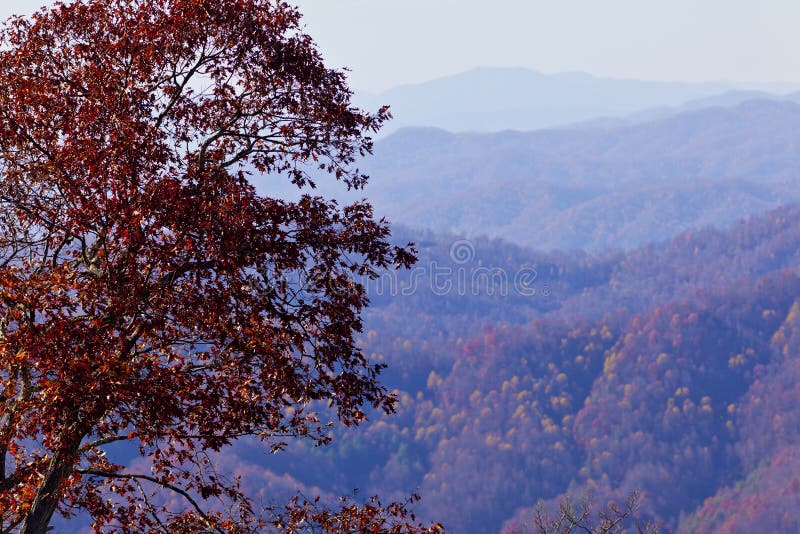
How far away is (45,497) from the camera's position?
8547 millimetres

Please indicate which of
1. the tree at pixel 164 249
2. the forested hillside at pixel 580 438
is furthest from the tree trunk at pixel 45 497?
the forested hillside at pixel 580 438

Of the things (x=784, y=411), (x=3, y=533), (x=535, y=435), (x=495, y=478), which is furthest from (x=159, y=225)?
(x=784, y=411)

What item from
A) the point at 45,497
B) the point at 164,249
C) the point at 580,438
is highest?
the point at 580,438

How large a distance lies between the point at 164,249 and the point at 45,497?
2.54 m

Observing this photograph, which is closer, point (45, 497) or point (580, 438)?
point (45, 497)

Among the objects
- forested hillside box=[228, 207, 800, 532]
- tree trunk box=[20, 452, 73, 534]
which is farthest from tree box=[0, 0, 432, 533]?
forested hillside box=[228, 207, 800, 532]

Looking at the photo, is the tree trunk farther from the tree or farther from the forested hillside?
the forested hillside

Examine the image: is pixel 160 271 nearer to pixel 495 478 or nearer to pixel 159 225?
pixel 159 225

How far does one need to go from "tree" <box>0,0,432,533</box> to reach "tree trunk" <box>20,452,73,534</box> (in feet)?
0.06

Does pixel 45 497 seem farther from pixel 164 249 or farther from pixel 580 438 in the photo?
pixel 580 438

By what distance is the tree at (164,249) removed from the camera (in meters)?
7.73

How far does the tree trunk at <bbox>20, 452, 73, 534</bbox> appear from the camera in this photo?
28.0ft

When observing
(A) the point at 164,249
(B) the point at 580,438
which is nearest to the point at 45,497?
(A) the point at 164,249

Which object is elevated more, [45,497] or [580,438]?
[580,438]
